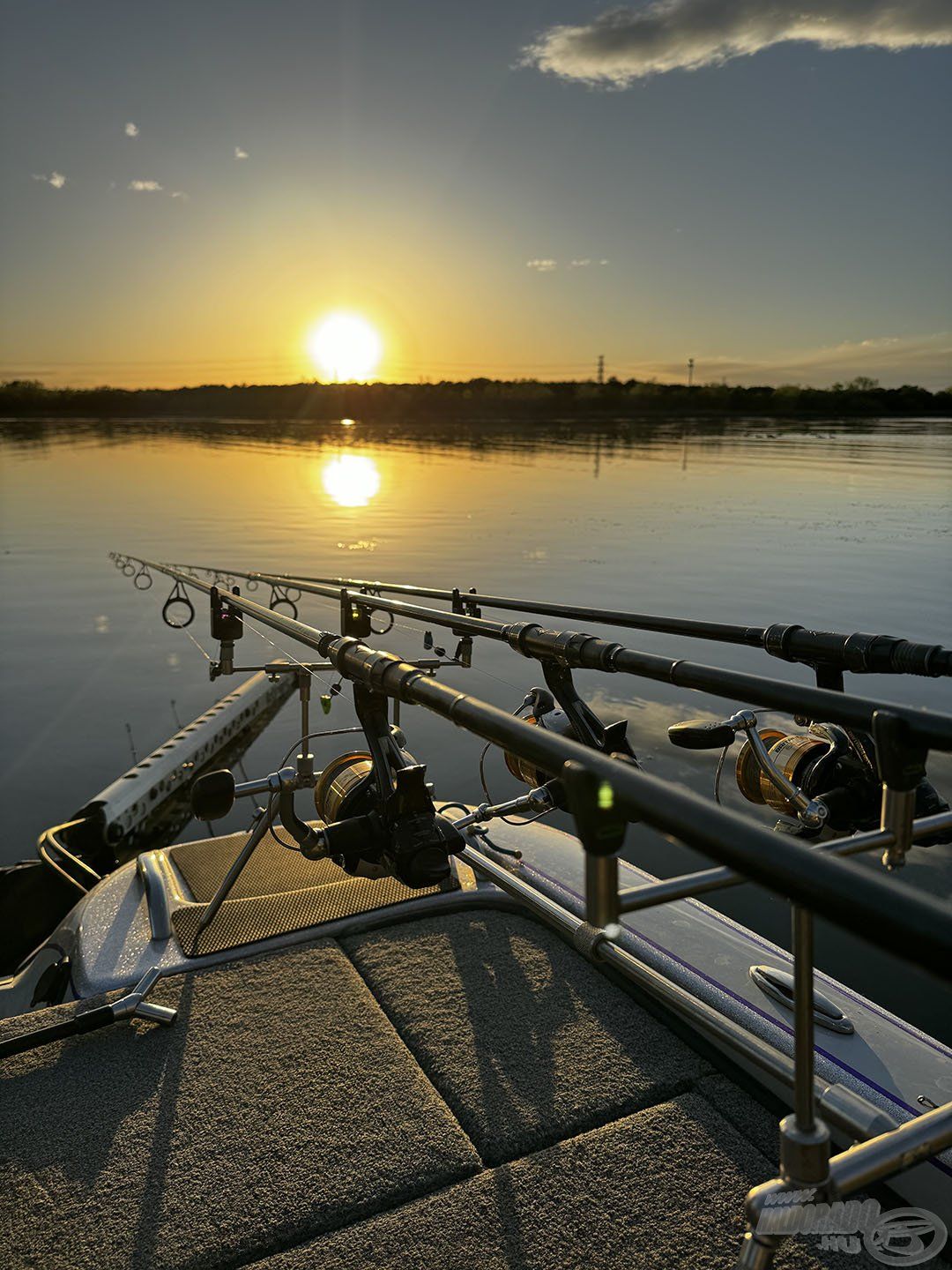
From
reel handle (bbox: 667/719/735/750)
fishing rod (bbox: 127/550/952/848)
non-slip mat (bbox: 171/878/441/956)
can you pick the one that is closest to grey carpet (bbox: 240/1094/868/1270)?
fishing rod (bbox: 127/550/952/848)

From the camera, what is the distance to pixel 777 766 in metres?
2.83

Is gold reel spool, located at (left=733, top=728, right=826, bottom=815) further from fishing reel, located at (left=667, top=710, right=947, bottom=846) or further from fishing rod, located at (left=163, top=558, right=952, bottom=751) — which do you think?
fishing rod, located at (left=163, top=558, right=952, bottom=751)

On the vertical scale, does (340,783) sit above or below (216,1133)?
above

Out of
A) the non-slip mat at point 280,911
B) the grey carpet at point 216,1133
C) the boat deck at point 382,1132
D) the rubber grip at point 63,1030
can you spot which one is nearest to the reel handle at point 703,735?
the boat deck at point 382,1132

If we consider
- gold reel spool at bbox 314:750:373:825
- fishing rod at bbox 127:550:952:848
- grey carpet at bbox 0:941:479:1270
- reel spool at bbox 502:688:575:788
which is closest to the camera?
fishing rod at bbox 127:550:952:848

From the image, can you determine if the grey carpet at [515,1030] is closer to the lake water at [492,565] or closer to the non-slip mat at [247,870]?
the non-slip mat at [247,870]

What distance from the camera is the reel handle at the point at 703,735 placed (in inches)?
91.5

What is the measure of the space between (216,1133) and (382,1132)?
52 cm

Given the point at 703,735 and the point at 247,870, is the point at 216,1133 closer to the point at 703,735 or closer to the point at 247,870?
the point at 703,735

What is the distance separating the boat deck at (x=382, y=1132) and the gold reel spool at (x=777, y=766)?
3.25 ft

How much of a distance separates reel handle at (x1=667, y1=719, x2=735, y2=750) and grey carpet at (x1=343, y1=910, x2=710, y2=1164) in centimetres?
132

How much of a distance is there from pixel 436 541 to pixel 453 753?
788 inches

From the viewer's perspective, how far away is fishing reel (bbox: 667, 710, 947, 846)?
2.39 metres

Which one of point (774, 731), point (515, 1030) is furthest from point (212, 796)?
point (774, 731)
